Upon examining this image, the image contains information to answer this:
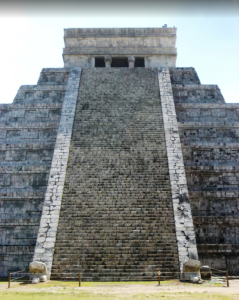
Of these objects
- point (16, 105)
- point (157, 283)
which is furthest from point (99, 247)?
point (16, 105)

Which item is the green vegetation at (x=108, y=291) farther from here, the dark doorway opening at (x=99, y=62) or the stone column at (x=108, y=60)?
the dark doorway opening at (x=99, y=62)

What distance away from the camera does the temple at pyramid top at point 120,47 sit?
70.8 ft

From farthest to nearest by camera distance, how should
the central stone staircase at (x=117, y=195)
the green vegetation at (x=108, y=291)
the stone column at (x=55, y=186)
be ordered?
1. the stone column at (x=55, y=186)
2. the central stone staircase at (x=117, y=195)
3. the green vegetation at (x=108, y=291)

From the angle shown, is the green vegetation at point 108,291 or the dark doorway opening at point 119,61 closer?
the green vegetation at point 108,291

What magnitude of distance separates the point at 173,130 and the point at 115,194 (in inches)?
177

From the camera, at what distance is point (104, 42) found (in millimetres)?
21969

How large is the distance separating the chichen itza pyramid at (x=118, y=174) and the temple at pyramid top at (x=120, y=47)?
193cm

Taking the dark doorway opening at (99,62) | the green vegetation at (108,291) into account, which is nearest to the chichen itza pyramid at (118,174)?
the green vegetation at (108,291)

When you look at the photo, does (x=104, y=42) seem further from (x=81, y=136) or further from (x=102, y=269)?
(x=102, y=269)

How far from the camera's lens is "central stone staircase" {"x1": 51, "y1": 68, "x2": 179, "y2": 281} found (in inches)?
393

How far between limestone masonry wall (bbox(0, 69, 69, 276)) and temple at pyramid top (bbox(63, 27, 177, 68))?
108 inches

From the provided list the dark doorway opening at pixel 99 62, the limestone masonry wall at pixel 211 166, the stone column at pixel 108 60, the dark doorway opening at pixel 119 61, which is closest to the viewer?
the limestone masonry wall at pixel 211 166

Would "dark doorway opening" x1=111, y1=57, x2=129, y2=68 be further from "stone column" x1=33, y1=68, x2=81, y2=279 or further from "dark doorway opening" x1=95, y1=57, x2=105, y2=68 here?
"stone column" x1=33, y1=68, x2=81, y2=279

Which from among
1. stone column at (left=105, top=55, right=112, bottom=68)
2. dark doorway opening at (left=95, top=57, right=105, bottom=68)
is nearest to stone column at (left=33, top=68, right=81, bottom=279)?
stone column at (left=105, top=55, right=112, bottom=68)
